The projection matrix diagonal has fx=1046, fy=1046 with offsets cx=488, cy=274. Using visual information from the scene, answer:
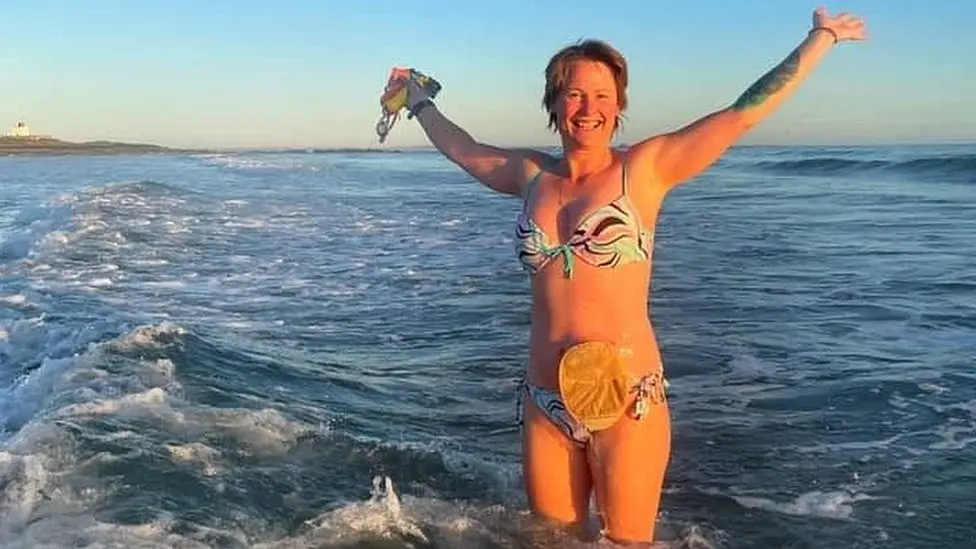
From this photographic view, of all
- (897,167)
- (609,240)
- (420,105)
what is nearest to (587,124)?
(609,240)

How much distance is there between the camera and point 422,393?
25.8 feet

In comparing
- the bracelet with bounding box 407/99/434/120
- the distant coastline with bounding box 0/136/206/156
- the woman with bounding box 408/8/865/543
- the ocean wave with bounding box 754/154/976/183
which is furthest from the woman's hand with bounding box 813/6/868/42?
the distant coastline with bounding box 0/136/206/156

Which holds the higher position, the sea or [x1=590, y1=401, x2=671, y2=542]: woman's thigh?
[x1=590, y1=401, x2=671, y2=542]: woman's thigh

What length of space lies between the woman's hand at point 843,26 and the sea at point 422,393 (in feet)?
6.78

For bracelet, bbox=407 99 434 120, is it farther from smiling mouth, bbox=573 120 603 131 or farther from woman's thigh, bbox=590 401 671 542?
woman's thigh, bbox=590 401 671 542

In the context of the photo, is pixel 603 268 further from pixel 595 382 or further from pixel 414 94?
pixel 414 94

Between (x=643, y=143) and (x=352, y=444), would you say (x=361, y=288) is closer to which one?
(x=352, y=444)

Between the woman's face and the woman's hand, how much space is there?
2.54 ft

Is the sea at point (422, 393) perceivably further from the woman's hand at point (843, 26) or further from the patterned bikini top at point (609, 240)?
the woman's hand at point (843, 26)

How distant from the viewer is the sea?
5.02 m

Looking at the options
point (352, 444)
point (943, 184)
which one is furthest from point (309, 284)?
point (943, 184)

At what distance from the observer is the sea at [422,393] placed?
5016mm

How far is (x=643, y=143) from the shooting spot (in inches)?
150

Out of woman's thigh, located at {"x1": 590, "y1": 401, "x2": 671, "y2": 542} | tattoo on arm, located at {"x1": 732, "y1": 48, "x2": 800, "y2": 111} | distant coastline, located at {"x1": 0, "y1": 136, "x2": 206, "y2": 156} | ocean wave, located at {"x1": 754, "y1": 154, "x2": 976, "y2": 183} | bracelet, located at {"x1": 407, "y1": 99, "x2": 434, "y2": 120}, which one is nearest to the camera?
tattoo on arm, located at {"x1": 732, "y1": 48, "x2": 800, "y2": 111}
